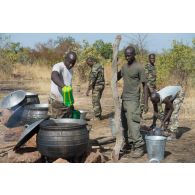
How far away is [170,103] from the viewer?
26.4 feet

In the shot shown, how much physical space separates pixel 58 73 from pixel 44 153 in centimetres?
138

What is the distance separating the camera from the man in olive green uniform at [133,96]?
6.93 metres

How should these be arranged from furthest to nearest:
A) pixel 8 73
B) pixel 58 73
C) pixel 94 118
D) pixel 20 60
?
pixel 20 60 → pixel 8 73 → pixel 94 118 → pixel 58 73

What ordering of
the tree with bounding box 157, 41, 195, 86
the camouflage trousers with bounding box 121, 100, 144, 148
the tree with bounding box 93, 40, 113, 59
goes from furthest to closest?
the tree with bounding box 93, 40, 113, 59, the tree with bounding box 157, 41, 195, 86, the camouflage trousers with bounding box 121, 100, 144, 148

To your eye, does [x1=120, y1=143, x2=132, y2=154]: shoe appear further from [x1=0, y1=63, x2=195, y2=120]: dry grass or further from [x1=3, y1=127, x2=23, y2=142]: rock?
[x1=0, y1=63, x2=195, y2=120]: dry grass

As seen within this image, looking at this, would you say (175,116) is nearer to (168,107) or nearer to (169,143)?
(168,107)

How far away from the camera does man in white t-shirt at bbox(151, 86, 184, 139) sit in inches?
311

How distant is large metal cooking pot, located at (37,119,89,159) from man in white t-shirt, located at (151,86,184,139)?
2174mm

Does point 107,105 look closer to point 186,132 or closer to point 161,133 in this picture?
point 186,132

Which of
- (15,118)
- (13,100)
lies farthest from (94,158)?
(13,100)

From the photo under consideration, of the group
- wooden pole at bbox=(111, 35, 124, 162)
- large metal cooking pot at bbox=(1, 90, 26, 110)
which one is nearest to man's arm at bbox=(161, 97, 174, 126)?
wooden pole at bbox=(111, 35, 124, 162)

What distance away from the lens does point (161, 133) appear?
7324mm

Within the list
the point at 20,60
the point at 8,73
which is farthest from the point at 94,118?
the point at 20,60

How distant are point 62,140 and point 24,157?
826 mm
